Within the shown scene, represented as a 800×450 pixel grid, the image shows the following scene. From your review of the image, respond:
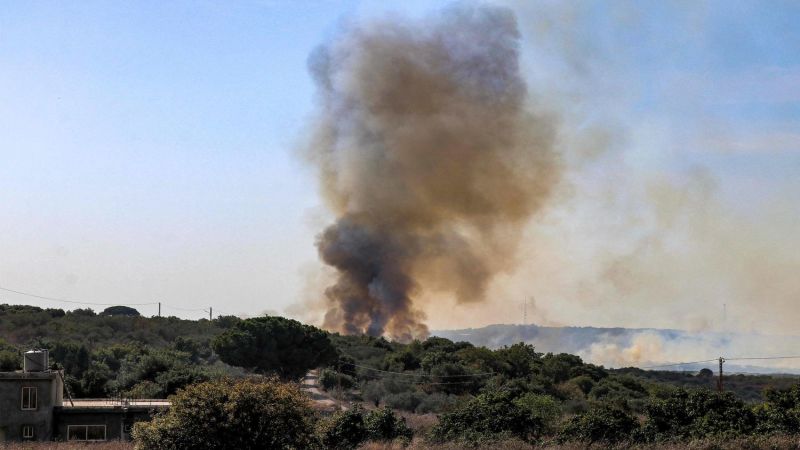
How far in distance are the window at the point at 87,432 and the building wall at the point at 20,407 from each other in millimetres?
977

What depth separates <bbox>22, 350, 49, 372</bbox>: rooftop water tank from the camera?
52.5 metres

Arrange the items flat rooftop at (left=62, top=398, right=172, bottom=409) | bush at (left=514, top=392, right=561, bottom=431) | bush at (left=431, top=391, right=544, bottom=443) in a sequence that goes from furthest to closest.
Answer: flat rooftop at (left=62, top=398, right=172, bottom=409)
bush at (left=514, top=392, right=561, bottom=431)
bush at (left=431, top=391, right=544, bottom=443)

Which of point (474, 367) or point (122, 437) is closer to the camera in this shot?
point (122, 437)

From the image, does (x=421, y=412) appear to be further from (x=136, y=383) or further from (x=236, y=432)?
(x=236, y=432)

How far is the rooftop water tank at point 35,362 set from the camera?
52.5 metres

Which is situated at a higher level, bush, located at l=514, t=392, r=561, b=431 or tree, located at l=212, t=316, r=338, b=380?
tree, located at l=212, t=316, r=338, b=380

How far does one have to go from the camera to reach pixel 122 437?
165ft

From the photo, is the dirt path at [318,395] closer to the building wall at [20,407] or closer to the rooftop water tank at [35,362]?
the rooftop water tank at [35,362]

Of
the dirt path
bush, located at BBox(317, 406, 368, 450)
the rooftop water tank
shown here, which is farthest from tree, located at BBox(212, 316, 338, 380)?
bush, located at BBox(317, 406, 368, 450)

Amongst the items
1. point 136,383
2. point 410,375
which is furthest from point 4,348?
point 410,375

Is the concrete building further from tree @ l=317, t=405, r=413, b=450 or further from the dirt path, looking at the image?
the dirt path

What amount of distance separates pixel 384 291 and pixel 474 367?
2499cm

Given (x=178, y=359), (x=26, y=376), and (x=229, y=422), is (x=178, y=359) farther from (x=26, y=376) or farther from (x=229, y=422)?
(x=229, y=422)

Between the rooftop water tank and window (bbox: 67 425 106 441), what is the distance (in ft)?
11.8
